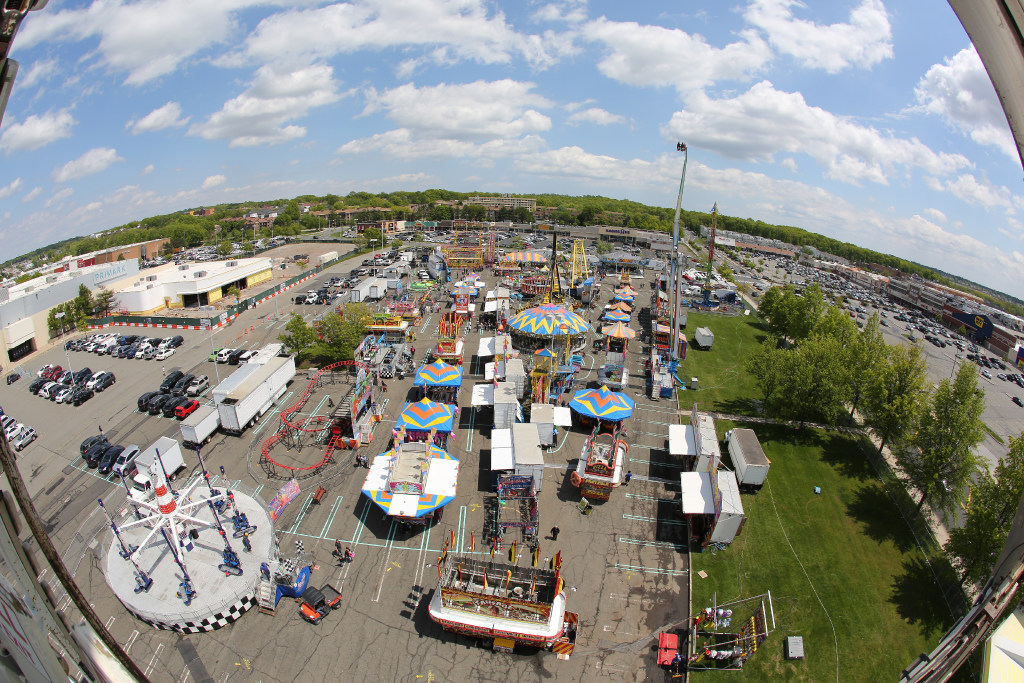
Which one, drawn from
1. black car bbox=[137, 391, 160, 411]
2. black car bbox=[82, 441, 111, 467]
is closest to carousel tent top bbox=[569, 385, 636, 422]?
black car bbox=[82, 441, 111, 467]

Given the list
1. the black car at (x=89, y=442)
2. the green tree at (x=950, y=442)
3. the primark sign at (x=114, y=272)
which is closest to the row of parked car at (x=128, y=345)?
the primark sign at (x=114, y=272)

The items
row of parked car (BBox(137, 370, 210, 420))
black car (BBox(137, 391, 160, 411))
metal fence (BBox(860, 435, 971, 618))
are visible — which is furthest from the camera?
black car (BBox(137, 391, 160, 411))

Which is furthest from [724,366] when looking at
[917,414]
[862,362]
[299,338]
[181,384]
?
[181,384]

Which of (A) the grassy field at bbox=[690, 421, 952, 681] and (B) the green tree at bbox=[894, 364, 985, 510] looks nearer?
(A) the grassy field at bbox=[690, 421, 952, 681]

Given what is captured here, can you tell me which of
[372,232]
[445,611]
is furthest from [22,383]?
[372,232]

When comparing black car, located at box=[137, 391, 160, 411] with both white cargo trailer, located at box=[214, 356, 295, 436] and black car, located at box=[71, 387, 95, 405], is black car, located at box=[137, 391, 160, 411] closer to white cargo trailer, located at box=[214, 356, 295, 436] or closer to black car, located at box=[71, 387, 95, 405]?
black car, located at box=[71, 387, 95, 405]

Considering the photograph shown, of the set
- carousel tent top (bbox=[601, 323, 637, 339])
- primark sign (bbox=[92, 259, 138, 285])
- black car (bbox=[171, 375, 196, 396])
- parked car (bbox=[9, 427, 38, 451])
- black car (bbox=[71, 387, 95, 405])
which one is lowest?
parked car (bbox=[9, 427, 38, 451])

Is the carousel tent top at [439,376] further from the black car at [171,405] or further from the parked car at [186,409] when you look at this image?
the black car at [171,405]
